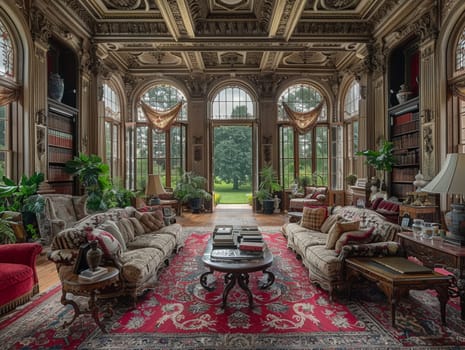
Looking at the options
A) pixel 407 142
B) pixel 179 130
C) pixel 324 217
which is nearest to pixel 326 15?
pixel 407 142

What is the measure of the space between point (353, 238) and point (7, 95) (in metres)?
5.76

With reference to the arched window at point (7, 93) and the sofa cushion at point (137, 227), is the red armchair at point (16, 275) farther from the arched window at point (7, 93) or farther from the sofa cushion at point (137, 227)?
the arched window at point (7, 93)

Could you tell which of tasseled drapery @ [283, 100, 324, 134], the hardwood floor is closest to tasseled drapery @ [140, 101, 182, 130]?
the hardwood floor

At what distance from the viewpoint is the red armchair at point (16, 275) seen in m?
2.83

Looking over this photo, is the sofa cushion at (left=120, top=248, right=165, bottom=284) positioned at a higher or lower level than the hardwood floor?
higher

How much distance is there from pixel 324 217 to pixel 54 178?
17.8 ft

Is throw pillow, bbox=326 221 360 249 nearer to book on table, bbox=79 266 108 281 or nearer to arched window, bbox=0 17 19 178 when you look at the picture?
book on table, bbox=79 266 108 281

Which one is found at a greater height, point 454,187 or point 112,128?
point 112,128

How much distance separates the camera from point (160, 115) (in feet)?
32.1

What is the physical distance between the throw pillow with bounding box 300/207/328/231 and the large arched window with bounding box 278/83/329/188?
197 inches

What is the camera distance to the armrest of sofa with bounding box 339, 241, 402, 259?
3.20 metres

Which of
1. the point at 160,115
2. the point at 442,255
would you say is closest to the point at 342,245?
the point at 442,255

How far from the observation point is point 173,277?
154 inches

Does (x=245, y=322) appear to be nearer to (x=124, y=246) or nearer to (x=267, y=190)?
(x=124, y=246)
